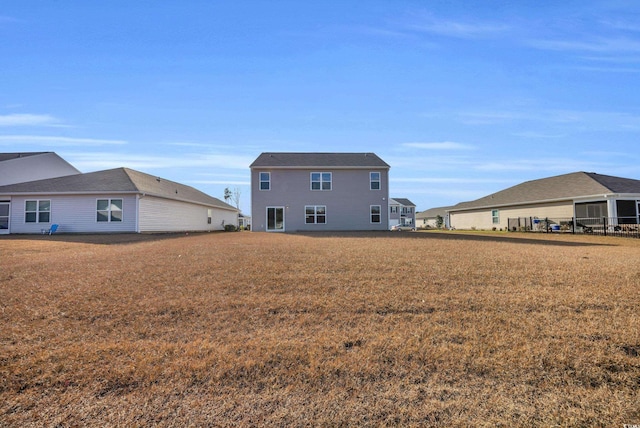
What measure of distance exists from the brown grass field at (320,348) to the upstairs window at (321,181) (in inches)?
762

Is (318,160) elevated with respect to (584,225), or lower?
elevated

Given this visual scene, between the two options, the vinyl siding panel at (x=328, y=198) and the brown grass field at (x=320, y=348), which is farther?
the vinyl siding panel at (x=328, y=198)

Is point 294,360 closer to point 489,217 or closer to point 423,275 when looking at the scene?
point 423,275

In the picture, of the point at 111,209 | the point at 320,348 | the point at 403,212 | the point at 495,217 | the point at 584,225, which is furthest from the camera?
the point at 403,212

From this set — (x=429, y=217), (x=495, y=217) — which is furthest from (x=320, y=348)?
(x=429, y=217)

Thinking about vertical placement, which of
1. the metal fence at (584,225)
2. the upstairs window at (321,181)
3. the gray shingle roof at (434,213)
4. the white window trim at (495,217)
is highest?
the upstairs window at (321,181)

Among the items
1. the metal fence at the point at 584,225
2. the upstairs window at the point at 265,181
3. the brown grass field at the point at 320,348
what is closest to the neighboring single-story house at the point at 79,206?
the upstairs window at the point at 265,181

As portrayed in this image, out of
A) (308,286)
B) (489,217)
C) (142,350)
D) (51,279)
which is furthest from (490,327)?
(489,217)

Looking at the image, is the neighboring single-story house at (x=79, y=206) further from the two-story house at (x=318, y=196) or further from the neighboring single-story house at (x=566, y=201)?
the neighboring single-story house at (x=566, y=201)

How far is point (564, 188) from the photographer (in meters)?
27.7

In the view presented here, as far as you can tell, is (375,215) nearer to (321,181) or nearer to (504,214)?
(321,181)

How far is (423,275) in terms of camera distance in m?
7.07

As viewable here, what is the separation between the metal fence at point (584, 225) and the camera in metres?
19.8

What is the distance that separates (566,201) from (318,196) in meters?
19.2
